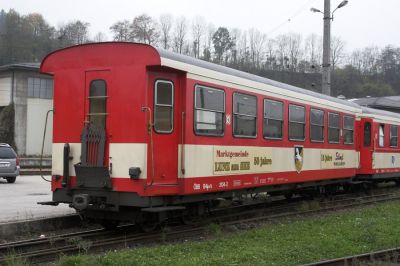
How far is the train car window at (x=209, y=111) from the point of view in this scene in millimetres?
9500

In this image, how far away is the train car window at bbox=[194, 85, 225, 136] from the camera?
9.50 meters

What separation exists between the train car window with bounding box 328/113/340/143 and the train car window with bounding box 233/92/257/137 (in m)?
4.89

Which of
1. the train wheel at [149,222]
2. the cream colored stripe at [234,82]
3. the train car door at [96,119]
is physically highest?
the cream colored stripe at [234,82]

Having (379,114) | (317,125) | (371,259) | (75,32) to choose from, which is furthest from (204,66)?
(75,32)

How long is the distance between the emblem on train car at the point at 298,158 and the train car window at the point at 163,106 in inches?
204

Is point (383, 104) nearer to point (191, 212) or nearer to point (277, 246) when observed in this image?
point (191, 212)

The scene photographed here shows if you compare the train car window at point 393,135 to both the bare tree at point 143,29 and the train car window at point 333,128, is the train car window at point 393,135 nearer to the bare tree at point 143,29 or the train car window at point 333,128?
the train car window at point 333,128

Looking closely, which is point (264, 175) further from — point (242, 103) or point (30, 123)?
point (30, 123)

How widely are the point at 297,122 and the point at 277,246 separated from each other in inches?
222

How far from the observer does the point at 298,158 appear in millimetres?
13430

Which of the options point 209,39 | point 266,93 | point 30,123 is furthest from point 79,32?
point 266,93

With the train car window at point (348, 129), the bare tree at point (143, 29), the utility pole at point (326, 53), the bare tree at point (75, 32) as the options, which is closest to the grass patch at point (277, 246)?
the train car window at point (348, 129)

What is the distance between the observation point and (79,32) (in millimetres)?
58594

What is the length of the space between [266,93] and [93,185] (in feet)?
15.8
